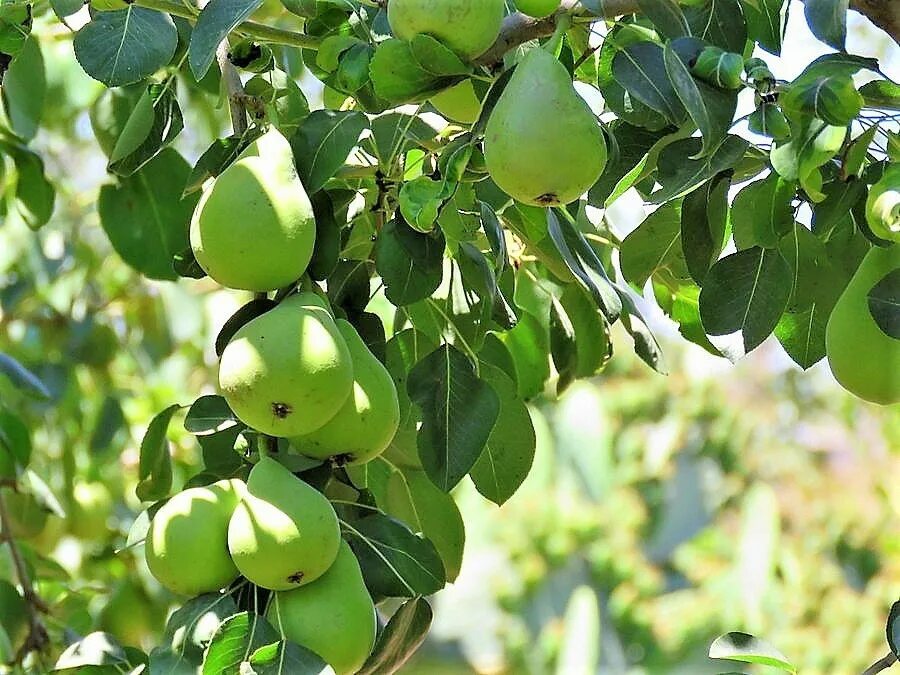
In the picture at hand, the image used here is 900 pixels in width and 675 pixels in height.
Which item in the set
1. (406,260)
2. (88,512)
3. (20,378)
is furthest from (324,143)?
(88,512)

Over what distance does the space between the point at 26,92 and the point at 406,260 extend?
2.10ft

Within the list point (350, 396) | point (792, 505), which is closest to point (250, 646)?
point (350, 396)

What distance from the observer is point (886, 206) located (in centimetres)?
58

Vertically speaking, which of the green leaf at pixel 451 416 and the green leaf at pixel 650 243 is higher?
the green leaf at pixel 650 243

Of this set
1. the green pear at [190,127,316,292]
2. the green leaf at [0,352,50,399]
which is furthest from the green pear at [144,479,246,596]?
the green leaf at [0,352,50,399]

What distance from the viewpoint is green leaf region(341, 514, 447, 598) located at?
0.72 metres

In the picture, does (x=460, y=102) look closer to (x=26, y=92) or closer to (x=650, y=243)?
(x=650, y=243)

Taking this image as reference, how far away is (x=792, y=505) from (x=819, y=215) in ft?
13.5

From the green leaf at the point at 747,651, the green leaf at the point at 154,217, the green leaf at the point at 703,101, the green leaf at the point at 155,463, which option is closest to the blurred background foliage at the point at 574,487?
the green leaf at the point at 154,217

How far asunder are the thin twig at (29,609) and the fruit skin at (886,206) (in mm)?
903

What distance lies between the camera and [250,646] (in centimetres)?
61

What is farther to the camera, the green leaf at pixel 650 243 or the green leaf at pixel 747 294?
the green leaf at pixel 650 243

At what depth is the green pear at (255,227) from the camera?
648 millimetres

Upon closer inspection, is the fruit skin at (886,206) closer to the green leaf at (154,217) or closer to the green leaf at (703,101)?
the green leaf at (703,101)
